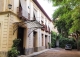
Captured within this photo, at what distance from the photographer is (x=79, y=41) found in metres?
34.4

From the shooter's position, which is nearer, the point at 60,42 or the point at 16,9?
→ the point at 16,9

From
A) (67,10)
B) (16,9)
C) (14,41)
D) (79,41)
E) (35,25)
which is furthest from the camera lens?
(79,41)

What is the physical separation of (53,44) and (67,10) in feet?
87.4

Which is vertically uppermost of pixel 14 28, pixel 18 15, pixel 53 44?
pixel 18 15

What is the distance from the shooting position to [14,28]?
14289 mm

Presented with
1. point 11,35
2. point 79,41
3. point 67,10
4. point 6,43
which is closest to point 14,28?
point 11,35

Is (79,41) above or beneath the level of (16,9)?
beneath

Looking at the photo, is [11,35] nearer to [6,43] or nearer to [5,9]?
[6,43]

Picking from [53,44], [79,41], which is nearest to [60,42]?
[53,44]

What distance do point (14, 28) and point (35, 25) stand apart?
350cm

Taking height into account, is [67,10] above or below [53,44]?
above

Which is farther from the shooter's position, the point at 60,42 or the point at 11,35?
the point at 60,42

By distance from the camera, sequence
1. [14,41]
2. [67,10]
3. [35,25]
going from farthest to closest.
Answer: [35,25]
[14,41]
[67,10]

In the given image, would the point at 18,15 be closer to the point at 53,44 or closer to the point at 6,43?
the point at 6,43
